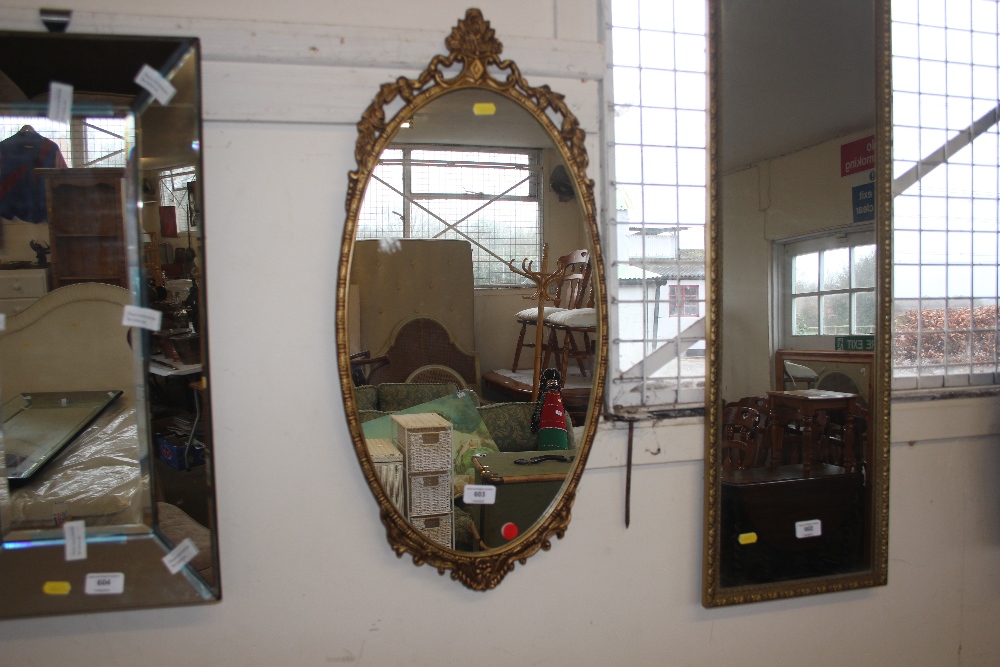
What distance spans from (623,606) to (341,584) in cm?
77

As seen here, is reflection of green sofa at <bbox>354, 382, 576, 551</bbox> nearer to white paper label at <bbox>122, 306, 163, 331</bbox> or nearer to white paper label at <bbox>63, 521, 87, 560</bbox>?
white paper label at <bbox>122, 306, 163, 331</bbox>

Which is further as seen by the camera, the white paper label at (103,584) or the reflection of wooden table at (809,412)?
the reflection of wooden table at (809,412)

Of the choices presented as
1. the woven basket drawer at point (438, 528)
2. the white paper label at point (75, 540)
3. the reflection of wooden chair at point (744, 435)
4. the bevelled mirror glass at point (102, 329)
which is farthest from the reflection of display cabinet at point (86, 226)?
the reflection of wooden chair at point (744, 435)

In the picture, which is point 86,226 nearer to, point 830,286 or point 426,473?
point 426,473

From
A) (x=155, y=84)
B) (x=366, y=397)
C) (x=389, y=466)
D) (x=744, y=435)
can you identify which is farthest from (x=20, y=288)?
(x=744, y=435)

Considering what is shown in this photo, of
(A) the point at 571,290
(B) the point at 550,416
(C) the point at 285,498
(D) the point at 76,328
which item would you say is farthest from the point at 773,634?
(D) the point at 76,328

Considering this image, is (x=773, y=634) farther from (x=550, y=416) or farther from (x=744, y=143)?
(x=744, y=143)

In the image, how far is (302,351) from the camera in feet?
5.54

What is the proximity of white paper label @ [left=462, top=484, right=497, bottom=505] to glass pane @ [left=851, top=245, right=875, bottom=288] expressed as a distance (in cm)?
128

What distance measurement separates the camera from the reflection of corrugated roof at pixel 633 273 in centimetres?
187

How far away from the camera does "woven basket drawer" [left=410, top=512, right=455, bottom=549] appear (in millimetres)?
1723

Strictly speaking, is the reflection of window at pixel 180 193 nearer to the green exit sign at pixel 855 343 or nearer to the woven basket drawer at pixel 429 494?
the woven basket drawer at pixel 429 494

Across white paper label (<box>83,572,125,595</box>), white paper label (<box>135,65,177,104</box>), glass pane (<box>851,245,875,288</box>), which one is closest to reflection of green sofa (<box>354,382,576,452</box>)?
white paper label (<box>83,572,125,595</box>)

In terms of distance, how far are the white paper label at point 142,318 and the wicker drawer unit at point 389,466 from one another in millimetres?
552
